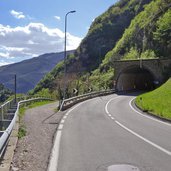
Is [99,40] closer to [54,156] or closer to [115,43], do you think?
[115,43]

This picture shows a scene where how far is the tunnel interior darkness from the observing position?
7534cm

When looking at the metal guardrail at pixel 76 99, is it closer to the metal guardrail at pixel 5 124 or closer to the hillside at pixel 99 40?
the metal guardrail at pixel 5 124

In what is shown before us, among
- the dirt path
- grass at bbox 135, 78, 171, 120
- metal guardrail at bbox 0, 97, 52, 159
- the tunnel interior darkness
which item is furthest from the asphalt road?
the tunnel interior darkness

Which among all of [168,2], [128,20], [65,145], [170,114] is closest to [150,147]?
[65,145]

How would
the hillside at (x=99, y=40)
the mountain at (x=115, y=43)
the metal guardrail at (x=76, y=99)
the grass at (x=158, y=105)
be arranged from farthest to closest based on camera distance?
the hillside at (x=99, y=40) < the mountain at (x=115, y=43) < the metal guardrail at (x=76, y=99) < the grass at (x=158, y=105)

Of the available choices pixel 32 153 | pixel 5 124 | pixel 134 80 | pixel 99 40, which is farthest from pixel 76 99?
pixel 99 40

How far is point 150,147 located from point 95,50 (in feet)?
446

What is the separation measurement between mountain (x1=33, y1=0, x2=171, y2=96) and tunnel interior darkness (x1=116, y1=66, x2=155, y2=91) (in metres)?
4.04

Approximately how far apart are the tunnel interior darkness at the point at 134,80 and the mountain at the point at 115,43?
4.04 meters

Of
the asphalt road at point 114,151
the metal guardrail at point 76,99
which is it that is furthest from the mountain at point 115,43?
the asphalt road at point 114,151

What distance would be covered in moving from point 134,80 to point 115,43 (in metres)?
65.7

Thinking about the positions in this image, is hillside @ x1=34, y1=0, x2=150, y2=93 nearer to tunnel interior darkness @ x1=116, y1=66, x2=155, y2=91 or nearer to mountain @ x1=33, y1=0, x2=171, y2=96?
mountain @ x1=33, y1=0, x2=171, y2=96

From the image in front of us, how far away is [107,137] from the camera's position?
14398 millimetres

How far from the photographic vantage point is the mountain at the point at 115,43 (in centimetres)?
8581
